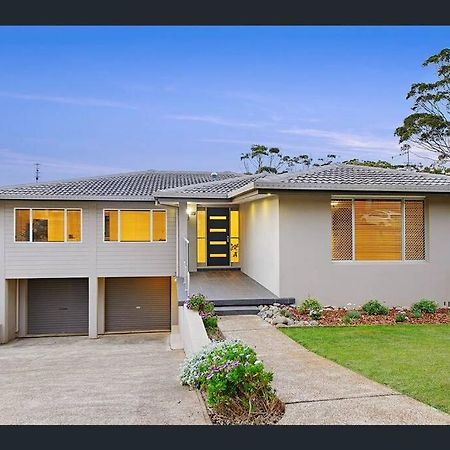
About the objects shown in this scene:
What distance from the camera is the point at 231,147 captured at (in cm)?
3603

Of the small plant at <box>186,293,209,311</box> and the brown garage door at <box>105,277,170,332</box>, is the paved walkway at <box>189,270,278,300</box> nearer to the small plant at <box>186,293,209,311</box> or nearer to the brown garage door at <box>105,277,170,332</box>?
the small plant at <box>186,293,209,311</box>

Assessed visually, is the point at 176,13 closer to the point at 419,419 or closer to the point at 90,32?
the point at 419,419

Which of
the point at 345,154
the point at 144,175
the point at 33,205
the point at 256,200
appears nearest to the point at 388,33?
the point at 256,200

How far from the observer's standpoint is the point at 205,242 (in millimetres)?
17031

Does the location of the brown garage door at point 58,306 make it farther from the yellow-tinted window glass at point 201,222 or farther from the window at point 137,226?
the yellow-tinted window glass at point 201,222

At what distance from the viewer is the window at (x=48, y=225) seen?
1775 centimetres

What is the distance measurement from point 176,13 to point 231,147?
3082cm

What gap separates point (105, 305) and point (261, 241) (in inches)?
→ 394

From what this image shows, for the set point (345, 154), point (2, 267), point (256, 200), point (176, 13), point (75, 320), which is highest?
point (345, 154)

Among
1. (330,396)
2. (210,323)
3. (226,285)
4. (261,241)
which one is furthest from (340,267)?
(330,396)

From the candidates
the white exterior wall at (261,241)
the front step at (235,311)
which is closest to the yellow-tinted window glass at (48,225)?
the white exterior wall at (261,241)

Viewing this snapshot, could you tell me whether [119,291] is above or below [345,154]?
below

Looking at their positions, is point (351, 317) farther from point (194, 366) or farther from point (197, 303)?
point (194, 366)

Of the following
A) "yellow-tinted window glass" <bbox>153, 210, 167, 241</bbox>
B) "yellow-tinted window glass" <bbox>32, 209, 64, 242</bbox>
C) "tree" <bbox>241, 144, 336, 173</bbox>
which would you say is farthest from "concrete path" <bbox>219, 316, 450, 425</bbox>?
"tree" <bbox>241, 144, 336, 173</bbox>
